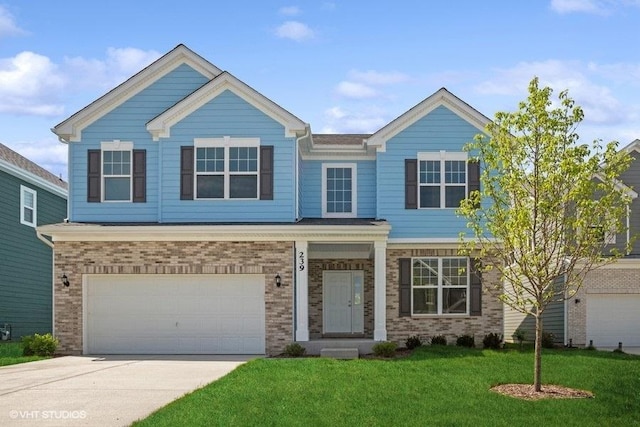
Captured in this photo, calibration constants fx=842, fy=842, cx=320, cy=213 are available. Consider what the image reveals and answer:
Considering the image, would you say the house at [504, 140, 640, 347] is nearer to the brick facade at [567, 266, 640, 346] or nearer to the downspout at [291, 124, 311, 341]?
the brick facade at [567, 266, 640, 346]

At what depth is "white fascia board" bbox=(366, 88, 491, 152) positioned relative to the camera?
23.3 m

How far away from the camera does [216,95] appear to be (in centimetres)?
2278

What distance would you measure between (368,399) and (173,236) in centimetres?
1011

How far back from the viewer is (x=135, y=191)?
23.0m

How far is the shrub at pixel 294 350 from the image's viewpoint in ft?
67.5

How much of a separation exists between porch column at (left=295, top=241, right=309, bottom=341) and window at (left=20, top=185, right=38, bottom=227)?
1110 centimetres

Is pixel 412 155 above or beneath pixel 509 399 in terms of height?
above

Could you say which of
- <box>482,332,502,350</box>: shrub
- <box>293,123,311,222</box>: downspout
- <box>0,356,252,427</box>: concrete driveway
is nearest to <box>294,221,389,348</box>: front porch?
<box>293,123,311,222</box>: downspout

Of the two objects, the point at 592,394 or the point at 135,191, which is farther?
the point at 135,191

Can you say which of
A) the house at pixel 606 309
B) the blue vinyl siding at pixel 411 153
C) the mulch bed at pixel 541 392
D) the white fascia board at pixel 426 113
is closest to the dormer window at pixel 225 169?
the white fascia board at pixel 426 113

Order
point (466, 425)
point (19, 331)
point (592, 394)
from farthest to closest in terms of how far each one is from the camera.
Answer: point (19, 331), point (592, 394), point (466, 425)

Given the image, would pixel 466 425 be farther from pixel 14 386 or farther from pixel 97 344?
pixel 97 344

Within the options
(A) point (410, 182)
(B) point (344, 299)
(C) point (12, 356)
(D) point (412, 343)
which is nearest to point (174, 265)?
(C) point (12, 356)

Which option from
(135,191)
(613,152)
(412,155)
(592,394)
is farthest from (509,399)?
(135,191)
